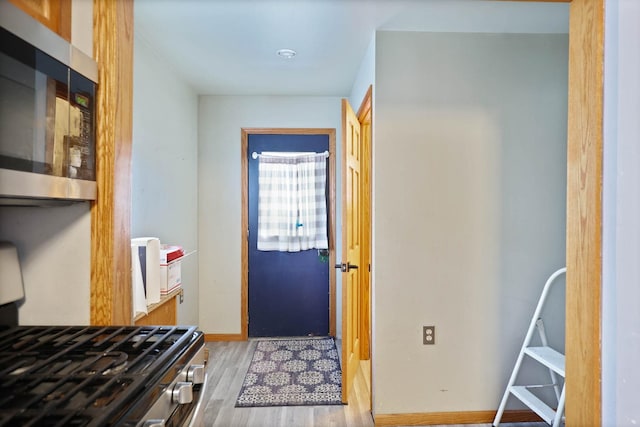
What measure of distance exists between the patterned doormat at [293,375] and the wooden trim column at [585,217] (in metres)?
1.67

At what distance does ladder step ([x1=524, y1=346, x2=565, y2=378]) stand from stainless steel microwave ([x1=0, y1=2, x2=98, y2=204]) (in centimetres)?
221

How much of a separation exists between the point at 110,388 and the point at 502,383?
2247 millimetres

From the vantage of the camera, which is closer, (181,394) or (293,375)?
(181,394)

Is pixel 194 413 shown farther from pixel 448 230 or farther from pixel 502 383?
pixel 502 383

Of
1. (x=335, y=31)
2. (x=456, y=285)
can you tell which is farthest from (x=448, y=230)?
(x=335, y=31)

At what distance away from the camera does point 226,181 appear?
11.5ft

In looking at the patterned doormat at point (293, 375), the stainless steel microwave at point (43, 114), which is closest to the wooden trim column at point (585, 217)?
the stainless steel microwave at point (43, 114)

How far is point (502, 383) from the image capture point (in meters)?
2.18

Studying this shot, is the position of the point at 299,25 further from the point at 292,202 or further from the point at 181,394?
the point at 181,394

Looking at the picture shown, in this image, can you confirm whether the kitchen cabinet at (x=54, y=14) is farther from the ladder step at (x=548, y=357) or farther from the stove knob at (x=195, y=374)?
the ladder step at (x=548, y=357)

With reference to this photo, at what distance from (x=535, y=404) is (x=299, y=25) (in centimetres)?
254

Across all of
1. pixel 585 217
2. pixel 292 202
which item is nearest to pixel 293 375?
pixel 292 202

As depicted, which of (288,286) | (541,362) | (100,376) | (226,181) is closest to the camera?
(100,376)

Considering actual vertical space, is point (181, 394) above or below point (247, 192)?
below
